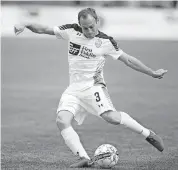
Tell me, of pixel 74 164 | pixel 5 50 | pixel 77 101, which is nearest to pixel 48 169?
pixel 74 164

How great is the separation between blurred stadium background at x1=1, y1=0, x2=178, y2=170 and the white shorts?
2.51 ft

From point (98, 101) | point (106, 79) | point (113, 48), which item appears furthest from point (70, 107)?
point (106, 79)

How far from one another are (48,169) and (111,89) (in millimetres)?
9865

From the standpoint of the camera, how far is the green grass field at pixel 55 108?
28.1ft

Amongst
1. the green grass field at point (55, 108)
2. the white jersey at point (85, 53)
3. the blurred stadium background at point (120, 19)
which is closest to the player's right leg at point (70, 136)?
the green grass field at point (55, 108)

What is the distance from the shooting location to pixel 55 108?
14.1 m

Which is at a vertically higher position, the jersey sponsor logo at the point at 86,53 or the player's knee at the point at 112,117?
the jersey sponsor logo at the point at 86,53

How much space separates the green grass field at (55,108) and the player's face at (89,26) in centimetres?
174

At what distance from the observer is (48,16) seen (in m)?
31.2

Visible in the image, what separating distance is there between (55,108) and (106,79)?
5.54 m

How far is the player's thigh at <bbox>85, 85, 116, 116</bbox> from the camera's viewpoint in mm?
7974

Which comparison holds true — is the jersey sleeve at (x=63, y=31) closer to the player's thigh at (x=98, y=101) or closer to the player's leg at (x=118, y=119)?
the player's thigh at (x=98, y=101)

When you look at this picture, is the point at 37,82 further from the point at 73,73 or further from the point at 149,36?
the point at 149,36

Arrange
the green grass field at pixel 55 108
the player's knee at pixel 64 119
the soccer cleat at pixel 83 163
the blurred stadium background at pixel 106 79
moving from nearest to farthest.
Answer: the soccer cleat at pixel 83 163 → the player's knee at pixel 64 119 → the green grass field at pixel 55 108 → the blurred stadium background at pixel 106 79
